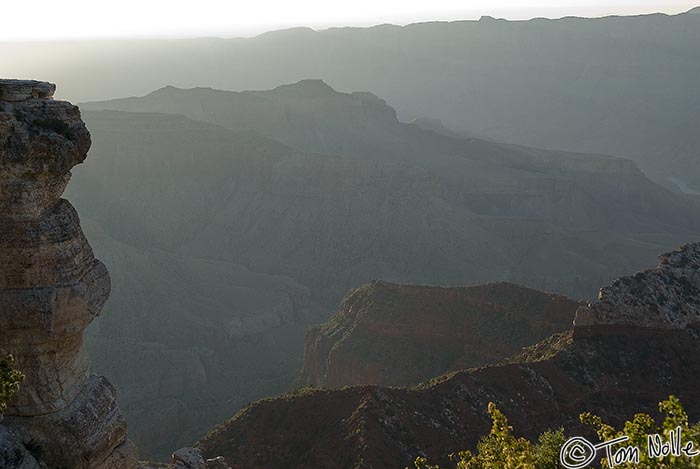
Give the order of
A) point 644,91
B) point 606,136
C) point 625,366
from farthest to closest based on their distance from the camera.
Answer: point 644,91 → point 606,136 → point 625,366

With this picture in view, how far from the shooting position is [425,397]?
28.8 m

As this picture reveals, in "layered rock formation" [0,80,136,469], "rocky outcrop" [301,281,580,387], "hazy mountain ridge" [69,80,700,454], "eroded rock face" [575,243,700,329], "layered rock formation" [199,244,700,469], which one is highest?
"layered rock formation" [0,80,136,469]

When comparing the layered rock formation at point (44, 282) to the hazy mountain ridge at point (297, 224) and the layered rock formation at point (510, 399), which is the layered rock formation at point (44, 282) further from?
the hazy mountain ridge at point (297, 224)

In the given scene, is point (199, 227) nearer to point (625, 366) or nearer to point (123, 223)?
point (123, 223)

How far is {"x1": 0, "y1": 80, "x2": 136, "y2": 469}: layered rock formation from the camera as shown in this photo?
16.1 meters

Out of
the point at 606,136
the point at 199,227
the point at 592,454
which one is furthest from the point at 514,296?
the point at 606,136

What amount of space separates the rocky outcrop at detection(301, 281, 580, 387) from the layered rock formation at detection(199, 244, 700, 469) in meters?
6.03

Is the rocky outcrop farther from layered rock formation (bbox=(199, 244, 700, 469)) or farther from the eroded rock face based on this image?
the eroded rock face

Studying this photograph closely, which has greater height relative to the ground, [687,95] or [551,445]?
[551,445]

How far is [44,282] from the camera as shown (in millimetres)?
16625

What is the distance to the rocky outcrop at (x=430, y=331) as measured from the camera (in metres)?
39.9

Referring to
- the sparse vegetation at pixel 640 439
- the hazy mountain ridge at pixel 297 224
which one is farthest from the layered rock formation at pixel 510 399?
the hazy mountain ridge at pixel 297 224

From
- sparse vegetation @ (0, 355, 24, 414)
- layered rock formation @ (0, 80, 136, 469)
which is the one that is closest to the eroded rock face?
layered rock formation @ (0, 80, 136, 469)

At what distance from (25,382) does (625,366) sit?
83.3 feet
